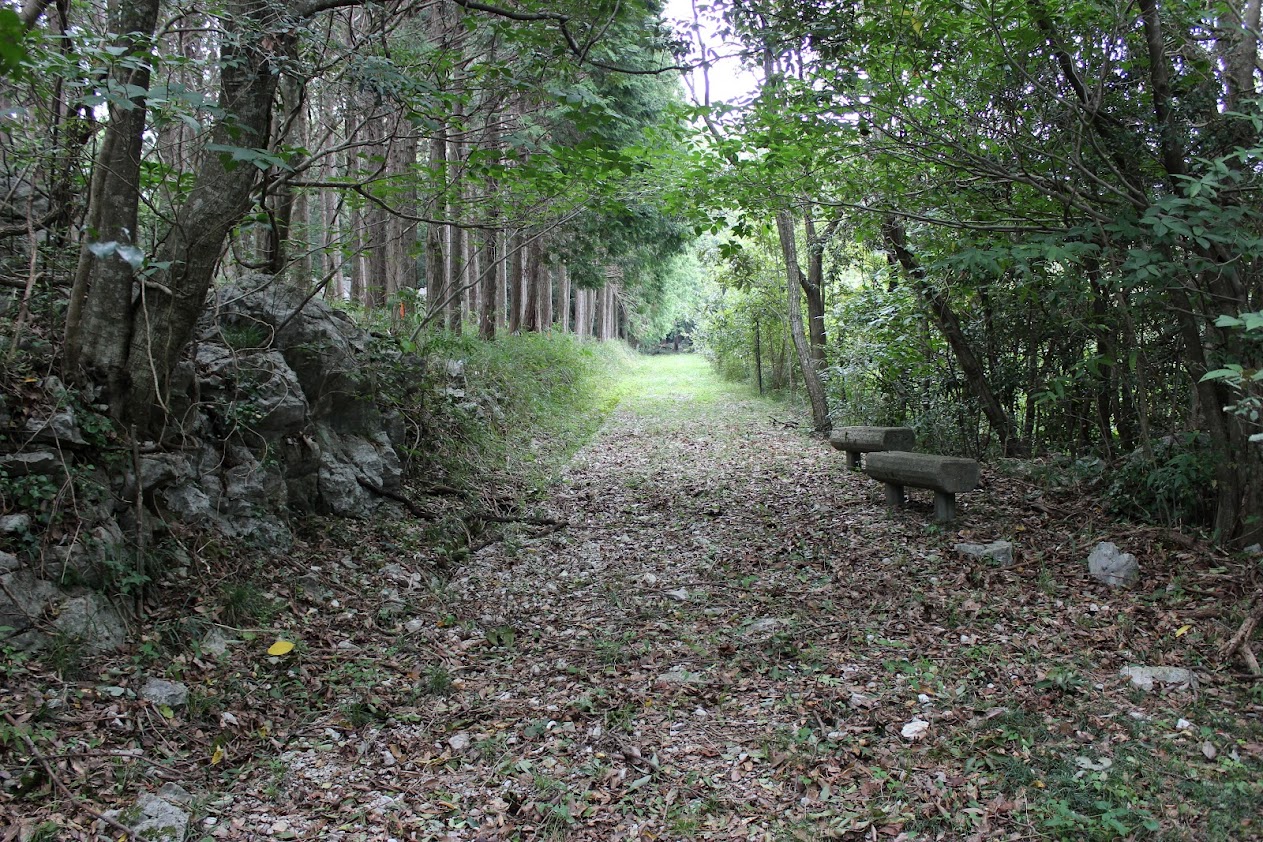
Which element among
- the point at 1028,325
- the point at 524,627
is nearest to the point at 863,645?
the point at 524,627

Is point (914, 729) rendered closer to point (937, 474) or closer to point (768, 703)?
point (768, 703)

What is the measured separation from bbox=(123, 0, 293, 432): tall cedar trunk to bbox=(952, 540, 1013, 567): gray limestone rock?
621 centimetres

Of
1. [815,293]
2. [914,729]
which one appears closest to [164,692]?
[914,729]

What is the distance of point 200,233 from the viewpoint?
5.05 meters

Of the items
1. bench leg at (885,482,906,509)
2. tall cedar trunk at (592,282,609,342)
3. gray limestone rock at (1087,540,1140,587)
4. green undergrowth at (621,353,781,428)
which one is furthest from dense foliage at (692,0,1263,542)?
tall cedar trunk at (592,282,609,342)

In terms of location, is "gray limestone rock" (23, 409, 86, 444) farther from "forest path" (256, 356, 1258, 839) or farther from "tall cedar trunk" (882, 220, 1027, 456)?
"tall cedar trunk" (882, 220, 1027, 456)

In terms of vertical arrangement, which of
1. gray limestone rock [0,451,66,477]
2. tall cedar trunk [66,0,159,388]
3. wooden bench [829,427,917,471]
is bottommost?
wooden bench [829,427,917,471]

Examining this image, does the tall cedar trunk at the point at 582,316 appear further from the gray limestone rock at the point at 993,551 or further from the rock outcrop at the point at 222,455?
the gray limestone rock at the point at 993,551

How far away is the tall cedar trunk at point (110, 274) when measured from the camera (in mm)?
4758

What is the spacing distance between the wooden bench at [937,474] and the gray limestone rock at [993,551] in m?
0.62

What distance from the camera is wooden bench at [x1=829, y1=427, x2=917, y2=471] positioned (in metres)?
8.65

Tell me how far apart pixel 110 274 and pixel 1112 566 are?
729cm

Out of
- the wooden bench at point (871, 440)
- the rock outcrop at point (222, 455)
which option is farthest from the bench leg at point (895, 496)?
the rock outcrop at point (222, 455)

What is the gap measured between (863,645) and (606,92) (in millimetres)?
11477
